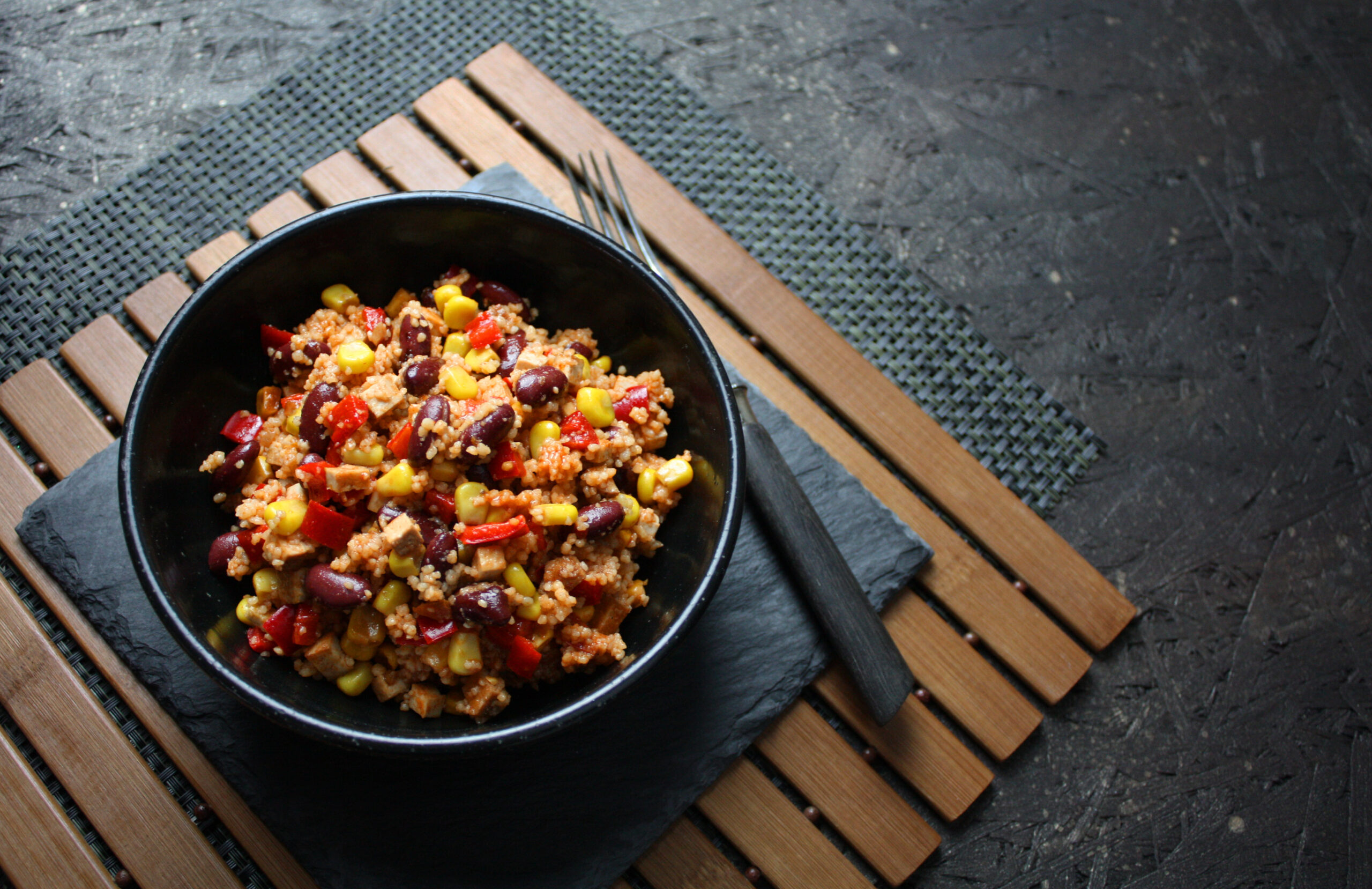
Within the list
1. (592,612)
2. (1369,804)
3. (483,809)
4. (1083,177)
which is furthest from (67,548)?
(1369,804)

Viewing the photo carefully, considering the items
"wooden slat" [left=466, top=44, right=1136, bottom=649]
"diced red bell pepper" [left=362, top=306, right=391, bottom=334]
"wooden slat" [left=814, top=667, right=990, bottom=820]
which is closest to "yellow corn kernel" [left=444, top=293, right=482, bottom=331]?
"diced red bell pepper" [left=362, top=306, right=391, bottom=334]

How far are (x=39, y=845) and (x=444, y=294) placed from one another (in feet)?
5.38

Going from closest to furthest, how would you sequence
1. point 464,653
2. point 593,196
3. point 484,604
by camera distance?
point 484,604 < point 464,653 < point 593,196

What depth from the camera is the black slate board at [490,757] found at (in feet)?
7.12

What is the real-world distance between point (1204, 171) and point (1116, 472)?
3.90 feet

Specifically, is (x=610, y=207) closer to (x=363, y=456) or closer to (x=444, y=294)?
(x=444, y=294)

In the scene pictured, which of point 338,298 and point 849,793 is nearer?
point 338,298

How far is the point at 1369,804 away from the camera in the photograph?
2602mm

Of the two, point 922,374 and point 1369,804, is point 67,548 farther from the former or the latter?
point 1369,804

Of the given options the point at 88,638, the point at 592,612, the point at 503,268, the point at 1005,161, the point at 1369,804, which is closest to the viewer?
the point at 592,612

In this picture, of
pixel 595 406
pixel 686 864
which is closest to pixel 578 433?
pixel 595 406

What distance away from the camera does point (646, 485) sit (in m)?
1.96

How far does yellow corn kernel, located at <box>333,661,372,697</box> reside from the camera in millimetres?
1865

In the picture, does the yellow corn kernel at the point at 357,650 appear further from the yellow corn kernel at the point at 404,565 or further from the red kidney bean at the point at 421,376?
the red kidney bean at the point at 421,376
